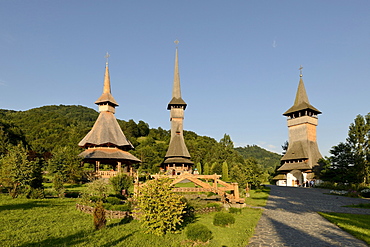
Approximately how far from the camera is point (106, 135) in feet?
106

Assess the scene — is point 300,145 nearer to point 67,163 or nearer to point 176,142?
point 176,142

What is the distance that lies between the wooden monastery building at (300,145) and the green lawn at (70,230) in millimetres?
37995

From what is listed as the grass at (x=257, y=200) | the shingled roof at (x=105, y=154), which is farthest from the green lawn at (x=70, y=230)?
the shingled roof at (x=105, y=154)

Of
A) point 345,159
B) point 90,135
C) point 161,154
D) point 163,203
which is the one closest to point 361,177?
point 345,159

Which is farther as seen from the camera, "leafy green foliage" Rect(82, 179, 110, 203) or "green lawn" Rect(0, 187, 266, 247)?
"leafy green foliage" Rect(82, 179, 110, 203)

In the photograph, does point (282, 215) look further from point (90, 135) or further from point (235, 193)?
point (90, 135)

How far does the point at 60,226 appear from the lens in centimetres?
1011

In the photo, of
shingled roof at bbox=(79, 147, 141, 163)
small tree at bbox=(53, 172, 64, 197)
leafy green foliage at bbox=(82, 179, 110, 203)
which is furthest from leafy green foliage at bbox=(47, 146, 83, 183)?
leafy green foliage at bbox=(82, 179, 110, 203)

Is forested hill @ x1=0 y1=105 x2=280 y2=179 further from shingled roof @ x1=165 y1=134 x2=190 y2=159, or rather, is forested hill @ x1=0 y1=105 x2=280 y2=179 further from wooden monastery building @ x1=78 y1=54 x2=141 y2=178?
shingled roof @ x1=165 y1=134 x2=190 y2=159

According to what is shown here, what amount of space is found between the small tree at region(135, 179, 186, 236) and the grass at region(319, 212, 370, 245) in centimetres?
771

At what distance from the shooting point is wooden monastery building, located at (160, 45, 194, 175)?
4153 cm

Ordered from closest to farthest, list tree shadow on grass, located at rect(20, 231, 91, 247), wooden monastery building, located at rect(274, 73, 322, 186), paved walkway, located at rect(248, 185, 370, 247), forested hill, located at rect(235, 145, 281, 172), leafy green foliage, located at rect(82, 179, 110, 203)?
tree shadow on grass, located at rect(20, 231, 91, 247) < paved walkway, located at rect(248, 185, 370, 247) < leafy green foliage, located at rect(82, 179, 110, 203) < wooden monastery building, located at rect(274, 73, 322, 186) < forested hill, located at rect(235, 145, 281, 172)

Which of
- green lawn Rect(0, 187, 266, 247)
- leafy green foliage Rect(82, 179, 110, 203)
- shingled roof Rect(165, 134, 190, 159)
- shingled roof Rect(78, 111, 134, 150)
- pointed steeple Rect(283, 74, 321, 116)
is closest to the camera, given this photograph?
green lawn Rect(0, 187, 266, 247)

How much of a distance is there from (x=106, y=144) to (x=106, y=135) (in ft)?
4.18
